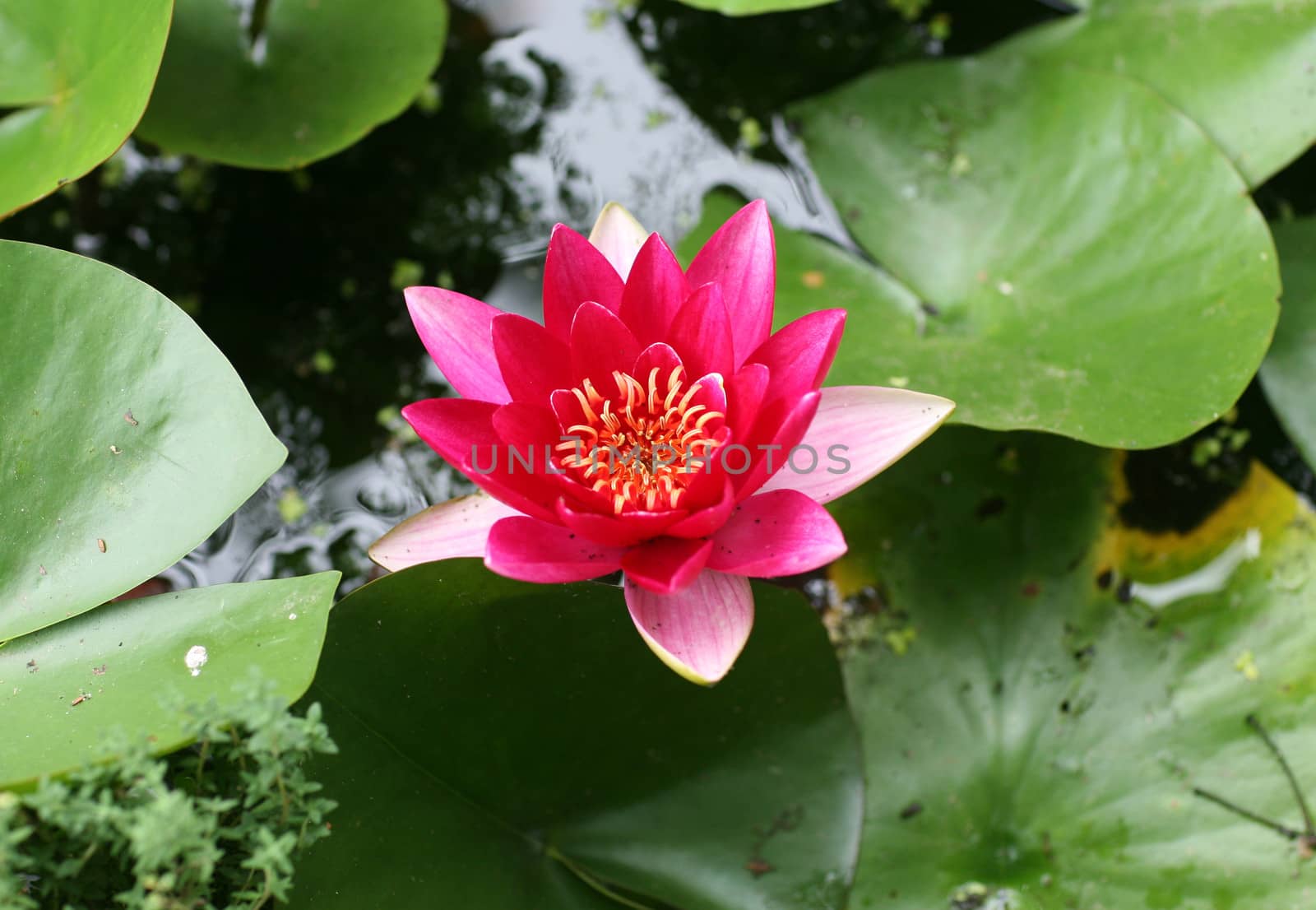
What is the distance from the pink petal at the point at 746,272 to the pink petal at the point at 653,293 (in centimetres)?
7

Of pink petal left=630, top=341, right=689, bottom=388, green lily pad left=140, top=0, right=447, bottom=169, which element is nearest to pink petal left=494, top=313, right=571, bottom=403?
pink petal left=630, top=341, right=689, bottom=388

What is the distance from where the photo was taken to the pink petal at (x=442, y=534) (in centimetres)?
135

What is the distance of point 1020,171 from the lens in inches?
75.2

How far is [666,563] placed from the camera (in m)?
1.22

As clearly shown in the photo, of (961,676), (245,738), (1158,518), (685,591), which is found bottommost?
(961,676)

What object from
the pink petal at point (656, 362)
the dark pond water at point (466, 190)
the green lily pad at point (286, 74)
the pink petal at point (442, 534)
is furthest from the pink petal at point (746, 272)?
the green lily pad at point (286, 74)

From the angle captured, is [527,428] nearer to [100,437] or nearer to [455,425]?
[455,425]

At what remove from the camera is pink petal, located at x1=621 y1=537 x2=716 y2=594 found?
114 centimetres

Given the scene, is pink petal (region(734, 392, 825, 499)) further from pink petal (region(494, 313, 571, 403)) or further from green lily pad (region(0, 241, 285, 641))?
green lily pad (region(0, 241, 285, 641))

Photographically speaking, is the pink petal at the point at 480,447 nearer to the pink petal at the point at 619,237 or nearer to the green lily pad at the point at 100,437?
the green lily pad at the point at 100,437

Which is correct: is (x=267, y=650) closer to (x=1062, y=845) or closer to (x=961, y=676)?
(x=961, y=676)

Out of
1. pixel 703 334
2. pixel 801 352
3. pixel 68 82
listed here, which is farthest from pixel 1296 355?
pixel 68 82

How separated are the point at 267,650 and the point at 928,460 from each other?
1344mm

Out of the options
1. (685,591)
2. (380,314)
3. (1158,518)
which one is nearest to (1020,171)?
(1158,518)
